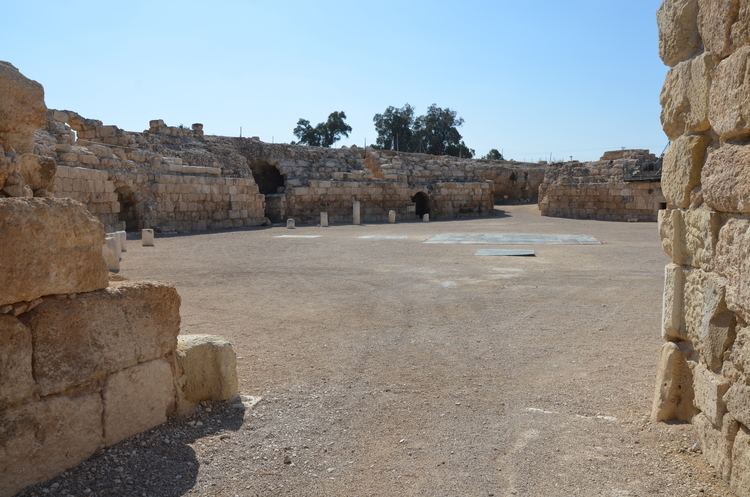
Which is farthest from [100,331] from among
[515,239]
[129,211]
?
[129,211]

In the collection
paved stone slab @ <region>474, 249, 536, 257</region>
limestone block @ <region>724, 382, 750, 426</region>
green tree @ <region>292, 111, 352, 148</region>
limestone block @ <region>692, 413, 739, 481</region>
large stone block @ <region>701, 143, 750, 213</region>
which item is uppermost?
green tree @ <region>292, 111, 352, 148</region>

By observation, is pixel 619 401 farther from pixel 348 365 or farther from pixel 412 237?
pixel 412 237

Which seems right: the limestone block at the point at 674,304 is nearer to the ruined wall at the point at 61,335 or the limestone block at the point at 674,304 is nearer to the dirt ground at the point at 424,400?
the dirt ground at the point at 424,400

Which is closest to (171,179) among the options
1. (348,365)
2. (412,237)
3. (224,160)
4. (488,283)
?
(224,160)

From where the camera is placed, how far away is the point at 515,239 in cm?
1703

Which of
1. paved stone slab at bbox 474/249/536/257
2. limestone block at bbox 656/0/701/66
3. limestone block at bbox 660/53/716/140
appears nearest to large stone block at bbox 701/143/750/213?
limestone block at bbox 660/53/716/140

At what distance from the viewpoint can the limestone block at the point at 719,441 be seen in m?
2.98

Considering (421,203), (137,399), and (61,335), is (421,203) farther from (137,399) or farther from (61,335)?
(61,335)

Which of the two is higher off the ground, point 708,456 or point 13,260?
point 13,260

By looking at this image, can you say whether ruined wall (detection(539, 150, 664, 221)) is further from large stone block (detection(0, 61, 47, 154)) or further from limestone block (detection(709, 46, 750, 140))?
large stone block (detection(0, 61, 47, 154))

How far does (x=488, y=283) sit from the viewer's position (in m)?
9.56

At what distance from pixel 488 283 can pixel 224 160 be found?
18280 millimetres

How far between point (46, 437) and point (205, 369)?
1.22 metres

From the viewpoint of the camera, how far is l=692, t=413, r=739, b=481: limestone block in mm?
2980
